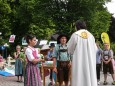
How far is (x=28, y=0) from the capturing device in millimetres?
48125

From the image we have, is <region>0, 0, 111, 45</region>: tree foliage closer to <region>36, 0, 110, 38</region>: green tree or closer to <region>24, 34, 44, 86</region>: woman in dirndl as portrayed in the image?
<region>36, 0, 110, 38</region>: green tree

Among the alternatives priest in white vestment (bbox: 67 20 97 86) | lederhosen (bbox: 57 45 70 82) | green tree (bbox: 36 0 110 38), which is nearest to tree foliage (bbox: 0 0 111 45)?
green tree (bbox: 36 0 110 38)

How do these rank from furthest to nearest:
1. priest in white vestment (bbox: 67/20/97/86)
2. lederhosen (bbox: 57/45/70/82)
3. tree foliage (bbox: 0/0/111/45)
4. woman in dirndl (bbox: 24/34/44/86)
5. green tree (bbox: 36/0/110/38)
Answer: tree foliage (bbox: 0/0/111/45)
green tree (bbox: 36/0/110/38)
lederhosen (bbox: 57/45/70/82)
woman in dirndl (bbox: 24/34/44/86)
priest in white vestment (bbox: 67/20/97/86)

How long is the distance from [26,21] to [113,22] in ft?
77.9

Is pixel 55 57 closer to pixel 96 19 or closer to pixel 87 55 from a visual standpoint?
pixel 87 55

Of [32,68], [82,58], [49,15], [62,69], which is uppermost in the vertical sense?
[49,15]

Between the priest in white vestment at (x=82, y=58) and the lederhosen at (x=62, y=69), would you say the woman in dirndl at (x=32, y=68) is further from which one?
the lederhosen at (x=62, y=69)

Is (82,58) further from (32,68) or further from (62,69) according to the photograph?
(62,69)

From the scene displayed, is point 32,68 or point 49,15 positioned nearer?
point 32,68

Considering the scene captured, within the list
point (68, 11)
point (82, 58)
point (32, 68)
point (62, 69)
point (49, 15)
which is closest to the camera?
point (82, 58)

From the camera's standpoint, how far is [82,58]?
→ 27.8 ft

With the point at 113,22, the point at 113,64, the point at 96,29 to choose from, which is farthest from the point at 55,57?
the point at 113,22

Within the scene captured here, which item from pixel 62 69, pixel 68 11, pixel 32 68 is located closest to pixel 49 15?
pixel 68 11

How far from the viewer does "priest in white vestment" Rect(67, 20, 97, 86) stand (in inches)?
330
